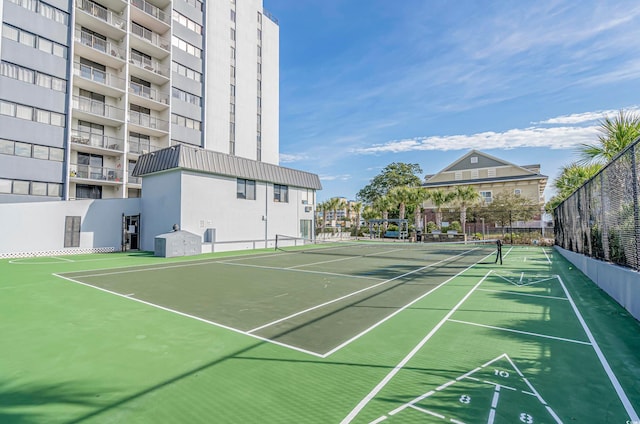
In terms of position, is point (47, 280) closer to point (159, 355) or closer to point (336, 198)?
point (159, 355)

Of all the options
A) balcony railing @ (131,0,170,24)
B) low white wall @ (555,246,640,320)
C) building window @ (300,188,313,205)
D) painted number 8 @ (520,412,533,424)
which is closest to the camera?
painted number 8 @ (520,412,533,424)

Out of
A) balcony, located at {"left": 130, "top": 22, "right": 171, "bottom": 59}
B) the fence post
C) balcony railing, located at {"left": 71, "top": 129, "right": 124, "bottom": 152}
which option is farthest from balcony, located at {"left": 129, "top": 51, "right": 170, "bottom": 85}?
the fence post

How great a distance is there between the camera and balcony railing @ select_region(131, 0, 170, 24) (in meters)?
28.7

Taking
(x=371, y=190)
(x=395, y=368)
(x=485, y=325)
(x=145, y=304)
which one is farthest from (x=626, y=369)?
(x=371, y=190)

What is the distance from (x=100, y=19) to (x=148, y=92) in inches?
251

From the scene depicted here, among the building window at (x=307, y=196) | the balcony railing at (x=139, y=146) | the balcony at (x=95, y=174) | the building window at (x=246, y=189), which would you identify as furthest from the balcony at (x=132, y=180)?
the building window at (x=307, y=196)

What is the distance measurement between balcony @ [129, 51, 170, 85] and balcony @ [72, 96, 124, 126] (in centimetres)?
437

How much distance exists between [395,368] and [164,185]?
20.4 m

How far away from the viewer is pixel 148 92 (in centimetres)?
2984

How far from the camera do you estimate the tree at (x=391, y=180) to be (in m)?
63.4

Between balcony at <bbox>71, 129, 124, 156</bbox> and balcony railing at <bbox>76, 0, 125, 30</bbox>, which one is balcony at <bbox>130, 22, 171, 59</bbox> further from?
balcony at <bbox>71, 129, 124, 156</bbox>

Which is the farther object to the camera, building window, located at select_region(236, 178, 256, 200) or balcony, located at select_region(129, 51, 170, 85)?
balcony, located at select_region(129, 51, 170, 85)

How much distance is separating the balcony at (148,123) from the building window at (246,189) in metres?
12.0

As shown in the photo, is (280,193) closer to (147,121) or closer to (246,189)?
(246,189)
